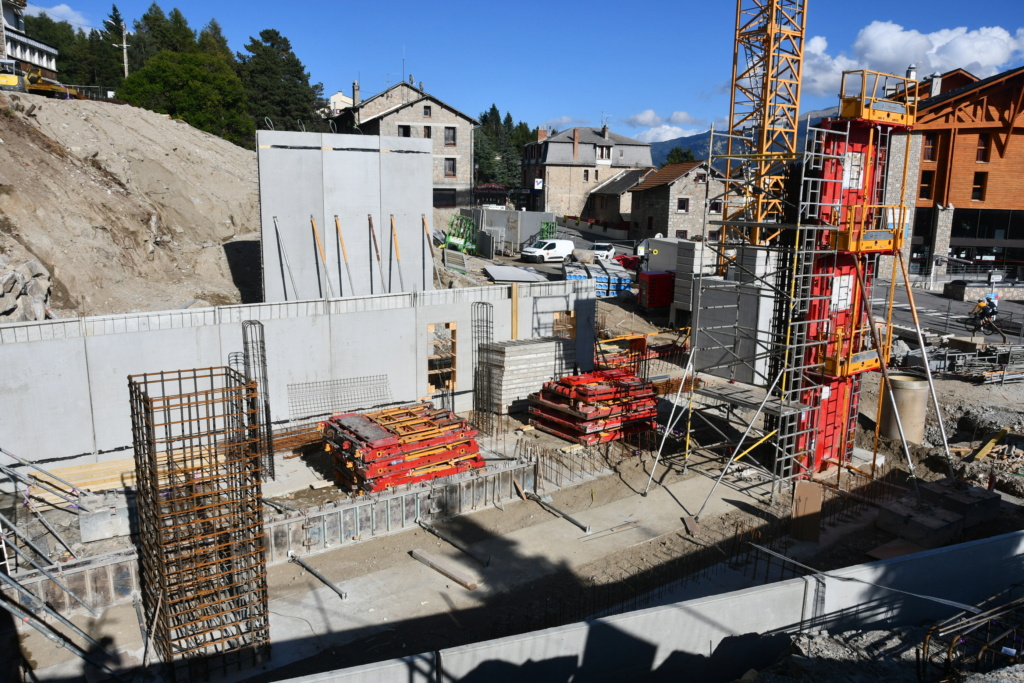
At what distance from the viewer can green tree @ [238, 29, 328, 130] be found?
7162 centimetres

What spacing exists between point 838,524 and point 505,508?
6.19 m

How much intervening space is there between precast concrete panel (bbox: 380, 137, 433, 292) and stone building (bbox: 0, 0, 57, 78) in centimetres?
5222

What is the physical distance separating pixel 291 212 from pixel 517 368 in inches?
300

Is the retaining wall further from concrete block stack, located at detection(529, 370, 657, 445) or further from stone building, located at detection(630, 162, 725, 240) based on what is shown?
stone building, located at detection(630, 162, 725, 240)

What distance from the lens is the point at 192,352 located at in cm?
1543

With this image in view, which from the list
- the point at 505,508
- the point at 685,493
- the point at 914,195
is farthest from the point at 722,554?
the point at 914,195

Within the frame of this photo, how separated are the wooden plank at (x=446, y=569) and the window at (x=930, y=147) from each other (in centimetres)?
4108

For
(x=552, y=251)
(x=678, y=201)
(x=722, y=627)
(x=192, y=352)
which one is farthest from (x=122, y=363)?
(x=678, y=201)

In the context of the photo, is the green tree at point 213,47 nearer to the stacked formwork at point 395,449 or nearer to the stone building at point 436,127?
the stone building at point 436,127

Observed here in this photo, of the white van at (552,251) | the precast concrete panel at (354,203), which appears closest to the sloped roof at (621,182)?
the white van at (552,251)

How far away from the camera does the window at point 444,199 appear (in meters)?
51.4

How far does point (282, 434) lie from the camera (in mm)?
16234

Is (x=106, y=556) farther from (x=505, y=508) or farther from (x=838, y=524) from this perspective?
(x=838, y=524)

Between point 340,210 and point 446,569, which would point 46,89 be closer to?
point 340,210
